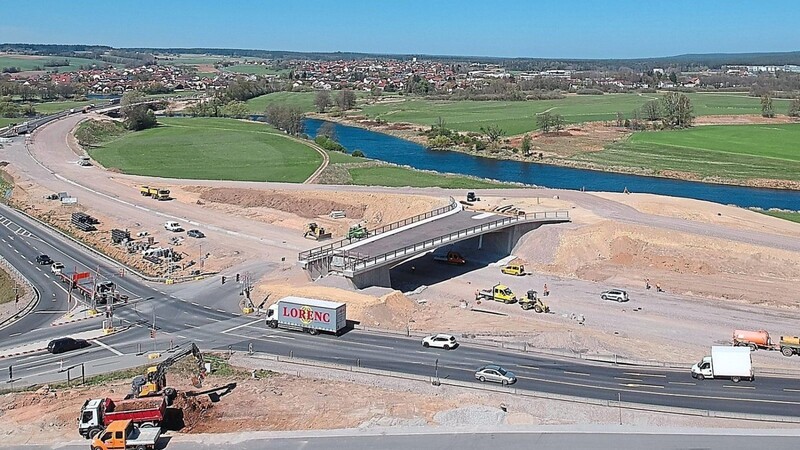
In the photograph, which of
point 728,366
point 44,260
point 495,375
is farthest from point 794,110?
point 44,260

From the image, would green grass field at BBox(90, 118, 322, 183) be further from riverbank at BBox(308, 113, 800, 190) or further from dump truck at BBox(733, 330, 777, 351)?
dump truck at BBox(733, 330, 777, 351)

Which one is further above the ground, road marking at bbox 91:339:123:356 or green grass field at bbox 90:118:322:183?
green grass field at bbox 90:118:322:183

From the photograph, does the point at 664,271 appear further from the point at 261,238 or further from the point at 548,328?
the point at 261,238

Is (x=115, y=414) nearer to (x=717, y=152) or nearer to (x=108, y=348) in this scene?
(x=108, y=348)

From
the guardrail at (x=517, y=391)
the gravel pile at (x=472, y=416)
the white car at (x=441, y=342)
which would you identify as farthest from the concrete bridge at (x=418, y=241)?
the gravel pile at (x=472, y=416)

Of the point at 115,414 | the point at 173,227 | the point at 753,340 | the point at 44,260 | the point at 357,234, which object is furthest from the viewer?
the point at 173,227

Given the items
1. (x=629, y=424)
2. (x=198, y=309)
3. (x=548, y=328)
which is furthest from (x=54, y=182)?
(x=629, y=424)

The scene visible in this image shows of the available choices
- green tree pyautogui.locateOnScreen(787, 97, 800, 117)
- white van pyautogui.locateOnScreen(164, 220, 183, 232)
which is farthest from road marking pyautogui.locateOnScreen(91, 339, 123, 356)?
green tree pyautogui.locateOnScreen(787, 97, 800, 117)

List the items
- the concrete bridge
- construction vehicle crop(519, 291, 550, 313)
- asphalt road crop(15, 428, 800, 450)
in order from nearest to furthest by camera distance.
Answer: asphalt road crop(15, 428, 800, 450) → construction vehicle crop(519, 291, 550, 313) → the concrete bridge
